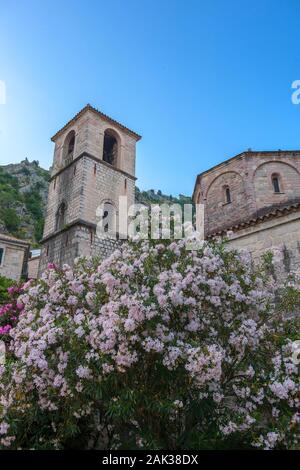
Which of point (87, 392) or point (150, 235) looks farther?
point (150, 235)

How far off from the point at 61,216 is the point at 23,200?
1977 inches

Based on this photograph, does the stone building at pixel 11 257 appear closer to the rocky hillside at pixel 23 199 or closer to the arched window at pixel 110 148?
the arched window at pixel 110 148

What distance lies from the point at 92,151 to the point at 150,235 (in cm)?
1330

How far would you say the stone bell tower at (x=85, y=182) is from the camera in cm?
1623

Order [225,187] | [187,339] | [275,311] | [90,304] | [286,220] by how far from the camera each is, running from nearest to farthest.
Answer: [187,339]
[90,304]
[275,311]
[286,220]
[225,187]

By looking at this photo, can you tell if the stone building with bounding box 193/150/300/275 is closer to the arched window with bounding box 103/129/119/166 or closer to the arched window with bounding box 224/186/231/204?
the arched window with bounding box 224/186/231/204

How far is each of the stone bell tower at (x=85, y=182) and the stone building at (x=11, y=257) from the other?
799 centimetres

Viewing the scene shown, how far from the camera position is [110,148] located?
20.9 metres

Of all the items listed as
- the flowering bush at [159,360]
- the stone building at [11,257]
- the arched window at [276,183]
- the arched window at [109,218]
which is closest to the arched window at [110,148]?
the arched window at [109,218]

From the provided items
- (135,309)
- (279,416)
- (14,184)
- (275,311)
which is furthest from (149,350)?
(14,184)

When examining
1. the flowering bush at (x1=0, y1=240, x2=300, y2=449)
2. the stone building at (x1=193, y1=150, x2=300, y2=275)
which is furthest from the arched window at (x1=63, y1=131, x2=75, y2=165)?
the flowering bush at (x1=0, y1=240, x2=300, y2=449)

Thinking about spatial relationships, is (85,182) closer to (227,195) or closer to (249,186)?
(227,195)
